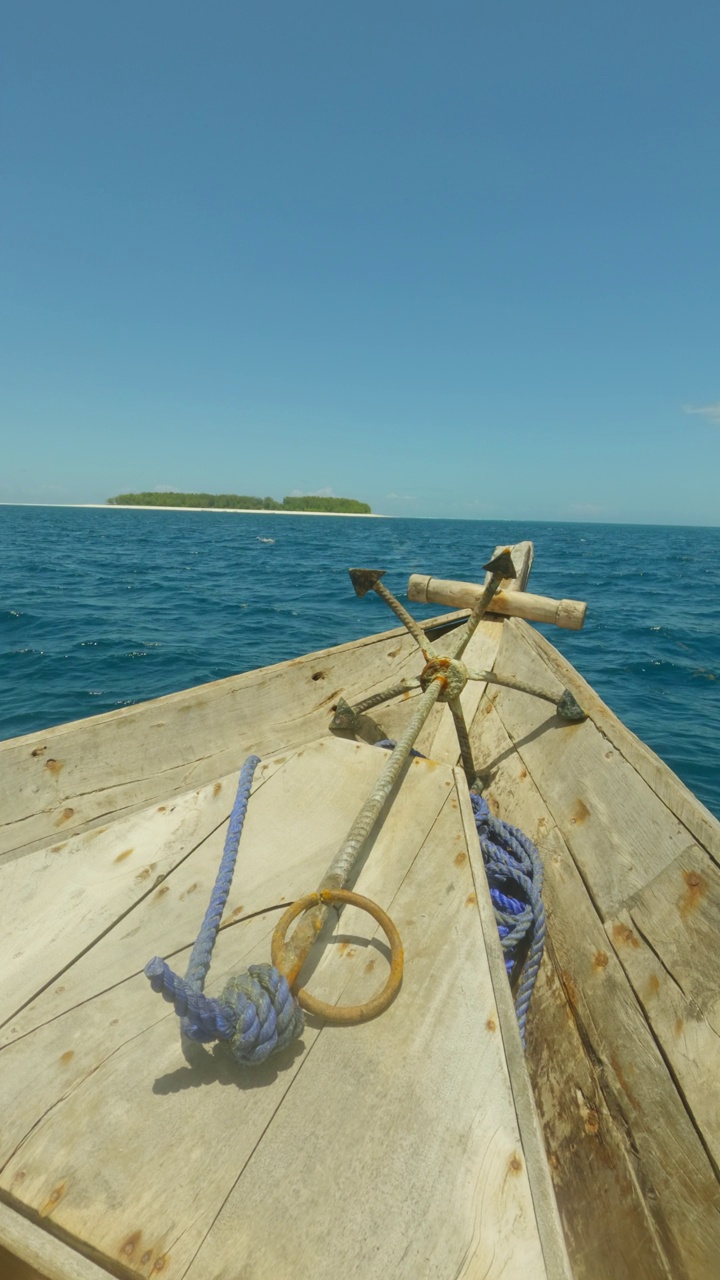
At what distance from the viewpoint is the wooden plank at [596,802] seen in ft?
6.11

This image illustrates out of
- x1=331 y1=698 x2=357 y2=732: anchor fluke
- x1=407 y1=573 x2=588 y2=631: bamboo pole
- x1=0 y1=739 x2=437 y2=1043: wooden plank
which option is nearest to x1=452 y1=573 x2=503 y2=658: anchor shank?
x1=407 y1=573 x2=588 y2=631: bamboo pole

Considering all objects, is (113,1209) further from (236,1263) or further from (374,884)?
(374,884)

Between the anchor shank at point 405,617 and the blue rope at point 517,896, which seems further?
the anchor shank at point 405,617

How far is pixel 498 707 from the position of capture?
3.15 m

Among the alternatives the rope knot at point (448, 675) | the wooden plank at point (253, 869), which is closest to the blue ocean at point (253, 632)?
the rope knot at point (448, 675)

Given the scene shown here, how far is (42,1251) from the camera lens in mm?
857

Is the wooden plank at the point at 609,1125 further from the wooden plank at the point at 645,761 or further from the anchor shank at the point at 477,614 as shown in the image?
the anchor shank at the point at 477,614

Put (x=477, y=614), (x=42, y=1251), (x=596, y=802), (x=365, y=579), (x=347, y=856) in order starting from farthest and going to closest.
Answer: (x=365, y=579) < (x=477, y=614) < (x=596, y=802) < (x=347, y=856) < (x=42, y=1251)

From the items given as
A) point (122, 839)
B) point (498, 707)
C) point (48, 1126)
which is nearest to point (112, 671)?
point (498, 707)

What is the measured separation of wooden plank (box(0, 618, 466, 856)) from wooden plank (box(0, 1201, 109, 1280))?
1575 millimetres

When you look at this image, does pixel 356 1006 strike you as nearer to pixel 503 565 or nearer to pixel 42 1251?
pixel 42 1251

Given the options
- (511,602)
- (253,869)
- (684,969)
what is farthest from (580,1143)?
(511,602)

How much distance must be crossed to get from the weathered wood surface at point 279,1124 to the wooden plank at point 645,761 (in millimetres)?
716

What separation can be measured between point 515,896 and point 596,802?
45 centimetres
